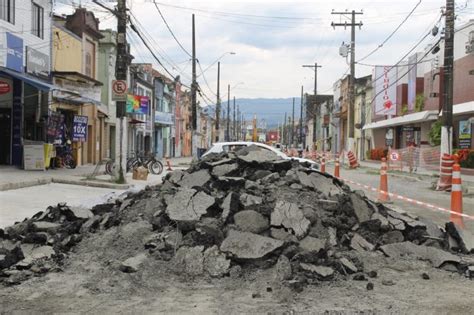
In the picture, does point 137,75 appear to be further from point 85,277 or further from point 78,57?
point 85,277

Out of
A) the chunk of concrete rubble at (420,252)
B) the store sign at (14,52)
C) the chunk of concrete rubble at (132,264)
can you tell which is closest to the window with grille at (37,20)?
the store sign at (14,52)

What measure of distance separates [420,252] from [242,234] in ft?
7.65

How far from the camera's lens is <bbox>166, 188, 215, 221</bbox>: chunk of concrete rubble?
7.50 m

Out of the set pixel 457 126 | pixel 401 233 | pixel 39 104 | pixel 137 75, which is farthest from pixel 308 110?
pixel 401 233

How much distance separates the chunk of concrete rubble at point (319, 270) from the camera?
6.15 m

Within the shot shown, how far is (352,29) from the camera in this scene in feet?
145

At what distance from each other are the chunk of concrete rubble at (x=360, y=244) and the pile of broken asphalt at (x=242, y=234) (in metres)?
0.02

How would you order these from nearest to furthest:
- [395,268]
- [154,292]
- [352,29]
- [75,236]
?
[154,292] → [395,268] → [75,236] → [352,29]

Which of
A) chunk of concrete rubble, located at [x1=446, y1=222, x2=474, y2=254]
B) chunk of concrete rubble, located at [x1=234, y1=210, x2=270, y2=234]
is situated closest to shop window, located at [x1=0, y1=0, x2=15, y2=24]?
chunk of concrete rubble, located at [x1=234, y1=210, x2=270, y2=234]

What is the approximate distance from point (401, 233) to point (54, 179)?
13288 mm

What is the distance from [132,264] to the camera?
6473 millimetres

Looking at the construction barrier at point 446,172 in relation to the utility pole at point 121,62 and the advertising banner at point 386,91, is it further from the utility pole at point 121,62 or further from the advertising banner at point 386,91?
the advertising banner at point 386,91

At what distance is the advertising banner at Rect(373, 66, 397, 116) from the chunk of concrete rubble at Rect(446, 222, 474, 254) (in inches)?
1620

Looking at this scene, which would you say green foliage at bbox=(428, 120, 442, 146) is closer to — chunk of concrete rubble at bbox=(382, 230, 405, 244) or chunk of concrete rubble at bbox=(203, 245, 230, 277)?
chunk of concrete rubble at bbox=(382, 230, 405, 244)
